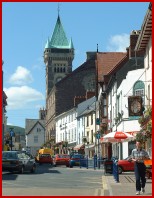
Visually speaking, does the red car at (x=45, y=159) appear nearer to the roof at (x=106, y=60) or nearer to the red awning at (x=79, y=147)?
the roof at (x=106, y=60)

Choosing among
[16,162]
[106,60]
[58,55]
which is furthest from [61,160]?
[58,55]

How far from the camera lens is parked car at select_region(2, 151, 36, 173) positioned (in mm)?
33156

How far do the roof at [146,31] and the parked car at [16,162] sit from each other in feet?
34.9

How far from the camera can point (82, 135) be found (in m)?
90.9

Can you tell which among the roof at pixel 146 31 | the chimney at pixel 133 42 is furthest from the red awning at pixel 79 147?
the roof at pixel 146 31

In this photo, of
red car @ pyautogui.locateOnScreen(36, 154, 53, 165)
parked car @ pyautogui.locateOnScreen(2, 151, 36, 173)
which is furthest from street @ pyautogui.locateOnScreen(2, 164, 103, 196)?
red car @ pyautogui.locateOnScreen(36, 154, 53, 165)

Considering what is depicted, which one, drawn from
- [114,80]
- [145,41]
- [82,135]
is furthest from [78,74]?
[145,41]

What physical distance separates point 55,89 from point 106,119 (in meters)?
55.9

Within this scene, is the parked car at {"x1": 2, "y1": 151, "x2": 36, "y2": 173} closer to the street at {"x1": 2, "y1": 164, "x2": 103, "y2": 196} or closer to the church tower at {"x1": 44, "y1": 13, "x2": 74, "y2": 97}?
the street at {"x1": 2, "y1": 164, "x2": 103, "y2": 196}

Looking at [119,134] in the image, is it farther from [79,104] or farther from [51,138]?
[51,138]

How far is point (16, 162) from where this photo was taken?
109 ft

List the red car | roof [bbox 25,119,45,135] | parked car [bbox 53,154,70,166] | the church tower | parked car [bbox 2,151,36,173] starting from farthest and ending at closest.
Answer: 1. roof [bbox 25,119,45,135]
2. the church tower
3. the red car
4. parked car [bbox 53,154,70,166]
5. parked car [bbox 2,151,36,173]

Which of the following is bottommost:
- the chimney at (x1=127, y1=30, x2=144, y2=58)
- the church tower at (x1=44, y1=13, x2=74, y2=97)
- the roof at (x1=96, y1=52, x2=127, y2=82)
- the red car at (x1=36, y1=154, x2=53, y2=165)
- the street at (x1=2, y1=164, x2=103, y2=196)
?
the street at (x1=2, y1=164, x2=103, y2=196)

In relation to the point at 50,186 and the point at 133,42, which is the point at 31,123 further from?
the point at 50,186
